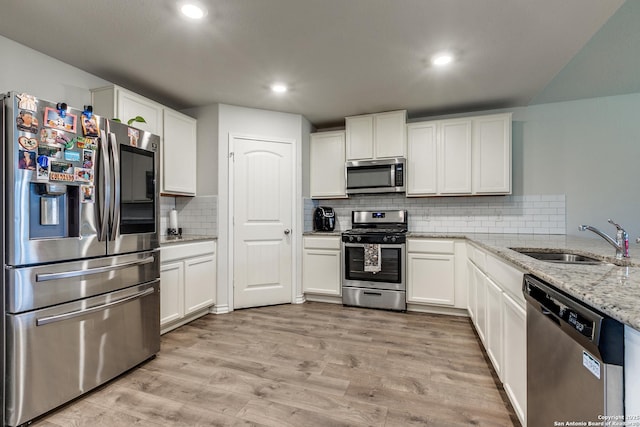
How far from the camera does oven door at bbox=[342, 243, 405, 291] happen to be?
343 cm

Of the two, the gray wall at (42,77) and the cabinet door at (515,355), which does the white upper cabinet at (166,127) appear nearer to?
the gray wall at (42,77)

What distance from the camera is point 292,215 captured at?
12.4ft

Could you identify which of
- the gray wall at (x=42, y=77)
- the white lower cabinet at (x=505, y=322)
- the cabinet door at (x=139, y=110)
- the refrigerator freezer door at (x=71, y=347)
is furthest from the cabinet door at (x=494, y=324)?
the gray wall at (x=42, y=77)

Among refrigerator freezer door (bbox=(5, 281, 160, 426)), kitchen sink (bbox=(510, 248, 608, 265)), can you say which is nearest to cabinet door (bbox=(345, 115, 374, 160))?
kitchen sink (bbox=(510, 248, 608, 265))

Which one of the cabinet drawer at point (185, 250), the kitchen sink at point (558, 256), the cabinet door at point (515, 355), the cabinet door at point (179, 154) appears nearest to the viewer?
the cabinet door at point (515, 355)

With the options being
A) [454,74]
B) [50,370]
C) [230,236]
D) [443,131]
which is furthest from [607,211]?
[50,370]

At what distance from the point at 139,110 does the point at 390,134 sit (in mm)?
2670

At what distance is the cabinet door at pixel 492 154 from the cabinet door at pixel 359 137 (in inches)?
46.6

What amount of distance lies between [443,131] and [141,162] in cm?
311

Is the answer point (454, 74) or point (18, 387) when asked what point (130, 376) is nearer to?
point (18, 387)

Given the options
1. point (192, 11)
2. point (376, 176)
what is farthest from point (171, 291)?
point (376, 176)

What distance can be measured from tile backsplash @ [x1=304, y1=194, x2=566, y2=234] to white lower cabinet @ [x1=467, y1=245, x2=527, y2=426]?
1.33 meters

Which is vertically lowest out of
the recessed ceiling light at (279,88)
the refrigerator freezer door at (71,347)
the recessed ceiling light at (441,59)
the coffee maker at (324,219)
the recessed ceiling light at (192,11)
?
the refrigerator freezer door at (71,347)

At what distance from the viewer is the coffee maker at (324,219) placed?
4.04 metres
